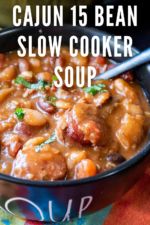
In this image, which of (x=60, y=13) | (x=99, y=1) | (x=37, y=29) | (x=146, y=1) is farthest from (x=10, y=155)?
(x=146, y=1)

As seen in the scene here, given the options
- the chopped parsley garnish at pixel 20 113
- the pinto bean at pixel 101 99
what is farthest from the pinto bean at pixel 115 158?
the chopped parsley garnish at pixel 20 113

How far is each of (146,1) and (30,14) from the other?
33.0 inches

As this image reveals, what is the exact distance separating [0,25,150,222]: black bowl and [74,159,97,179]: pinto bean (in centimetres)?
9

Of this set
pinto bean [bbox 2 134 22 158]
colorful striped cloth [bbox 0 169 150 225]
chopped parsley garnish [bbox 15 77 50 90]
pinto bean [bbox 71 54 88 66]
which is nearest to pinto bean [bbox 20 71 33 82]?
chopped parsley garnish [bbox 15 77 50 90]

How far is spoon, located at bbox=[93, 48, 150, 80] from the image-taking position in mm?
2080

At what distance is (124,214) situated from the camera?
188 centimetres

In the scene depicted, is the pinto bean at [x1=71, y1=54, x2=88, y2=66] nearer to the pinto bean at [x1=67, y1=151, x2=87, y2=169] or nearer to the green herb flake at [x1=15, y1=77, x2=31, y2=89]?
the green herb flake at [x1=15, y1=77, x2=31, y2=89]

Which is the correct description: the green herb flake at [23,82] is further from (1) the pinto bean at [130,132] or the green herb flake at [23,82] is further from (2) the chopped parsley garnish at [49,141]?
(1) the pinto bean at [130,132]

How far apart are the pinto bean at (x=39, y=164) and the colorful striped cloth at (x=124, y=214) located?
0.75ft

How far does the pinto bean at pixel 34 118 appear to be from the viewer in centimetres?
188

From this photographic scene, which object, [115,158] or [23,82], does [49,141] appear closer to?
[115,158]

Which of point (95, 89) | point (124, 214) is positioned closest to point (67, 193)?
point (124, 214)

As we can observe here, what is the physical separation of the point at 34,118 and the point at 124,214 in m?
0.52

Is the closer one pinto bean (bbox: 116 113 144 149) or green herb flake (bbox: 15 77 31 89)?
pinto bean (bbox: 116 113 144 149)
